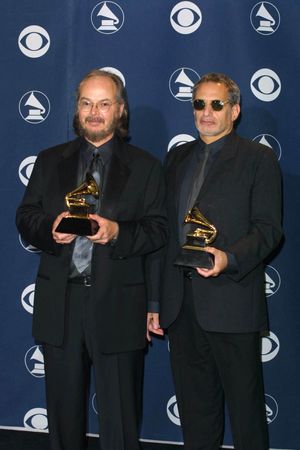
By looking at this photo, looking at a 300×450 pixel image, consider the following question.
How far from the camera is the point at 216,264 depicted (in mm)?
2934

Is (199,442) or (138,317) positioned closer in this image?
(138,317)

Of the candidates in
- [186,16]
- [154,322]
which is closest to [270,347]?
[154,322]

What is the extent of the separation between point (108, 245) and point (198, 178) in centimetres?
53

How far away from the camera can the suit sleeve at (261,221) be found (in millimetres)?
3018

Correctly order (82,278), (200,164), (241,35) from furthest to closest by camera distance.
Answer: (241,35) → (200,164) → (82,278)

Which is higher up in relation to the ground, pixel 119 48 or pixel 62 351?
pixel 119 48

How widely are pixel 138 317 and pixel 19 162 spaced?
54.0 inches

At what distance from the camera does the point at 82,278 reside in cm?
304

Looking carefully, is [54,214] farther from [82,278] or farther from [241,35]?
[241,35]

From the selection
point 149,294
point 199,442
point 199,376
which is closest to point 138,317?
point 149,294

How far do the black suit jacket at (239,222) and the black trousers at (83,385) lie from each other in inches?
16.0

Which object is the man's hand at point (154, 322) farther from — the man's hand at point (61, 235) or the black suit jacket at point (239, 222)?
the man's hand at point (61, 235)

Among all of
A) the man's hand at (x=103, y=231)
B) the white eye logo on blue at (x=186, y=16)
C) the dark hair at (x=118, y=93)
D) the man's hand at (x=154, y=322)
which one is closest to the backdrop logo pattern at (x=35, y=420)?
the man's hand at (x=154, y=322)

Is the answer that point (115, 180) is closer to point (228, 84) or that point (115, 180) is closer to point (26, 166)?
point (228, 84)
